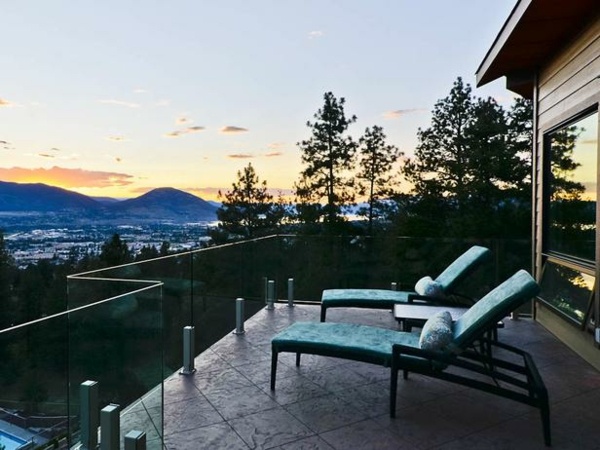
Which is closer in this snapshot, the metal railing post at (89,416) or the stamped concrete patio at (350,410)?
the metal railing post at (89,416)

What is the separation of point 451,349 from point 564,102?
3207mm

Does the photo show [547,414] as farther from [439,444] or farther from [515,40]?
[515,40]

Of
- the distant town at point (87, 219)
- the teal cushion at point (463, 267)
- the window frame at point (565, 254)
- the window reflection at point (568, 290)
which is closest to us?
the window frame at point (565, 254)

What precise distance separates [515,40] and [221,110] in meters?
11.3

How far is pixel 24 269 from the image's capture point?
803 inches

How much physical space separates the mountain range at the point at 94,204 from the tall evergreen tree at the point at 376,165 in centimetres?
791

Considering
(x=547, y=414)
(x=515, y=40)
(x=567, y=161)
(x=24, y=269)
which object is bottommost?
(x=24, y=269)

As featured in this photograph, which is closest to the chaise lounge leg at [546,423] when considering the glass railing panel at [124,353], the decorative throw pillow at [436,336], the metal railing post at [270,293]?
the decorative throw pillow at [436,336]

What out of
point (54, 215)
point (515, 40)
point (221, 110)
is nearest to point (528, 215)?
point (221, 110)

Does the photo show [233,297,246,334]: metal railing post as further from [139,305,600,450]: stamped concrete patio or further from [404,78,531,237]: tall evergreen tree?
[404,78,531,237]: tall evergreen tree

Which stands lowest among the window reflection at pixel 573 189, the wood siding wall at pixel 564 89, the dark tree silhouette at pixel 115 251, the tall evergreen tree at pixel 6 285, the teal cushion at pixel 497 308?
the tall evergreen tree at pixel 6 285

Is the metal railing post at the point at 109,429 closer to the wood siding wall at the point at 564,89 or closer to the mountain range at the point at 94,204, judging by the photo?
the wood siding wall at the point at 564,89

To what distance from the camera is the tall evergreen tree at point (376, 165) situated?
20344 mm

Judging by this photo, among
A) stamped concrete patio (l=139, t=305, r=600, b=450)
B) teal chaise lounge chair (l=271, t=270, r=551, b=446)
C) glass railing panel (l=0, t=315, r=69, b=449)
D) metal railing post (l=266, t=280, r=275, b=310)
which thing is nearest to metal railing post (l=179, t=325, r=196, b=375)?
stamped concrete patio (l=139, t=305, r=600, b=450)
